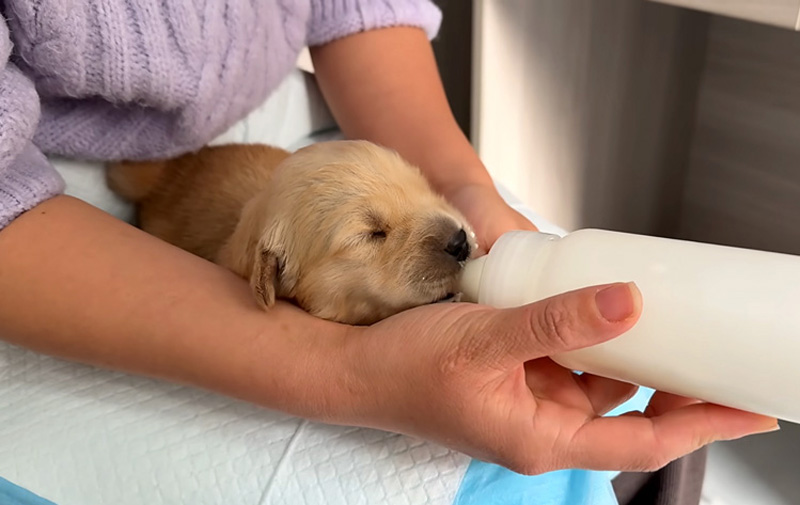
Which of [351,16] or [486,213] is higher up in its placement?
[351,16]

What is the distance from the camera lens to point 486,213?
74 centimetres

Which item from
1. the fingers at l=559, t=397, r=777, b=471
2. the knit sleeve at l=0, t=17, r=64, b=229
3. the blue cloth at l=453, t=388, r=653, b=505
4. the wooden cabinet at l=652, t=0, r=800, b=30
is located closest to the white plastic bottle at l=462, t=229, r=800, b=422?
the fingers at l=559, t=397, r=777, b=471

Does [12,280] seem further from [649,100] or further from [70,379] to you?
[649,100]

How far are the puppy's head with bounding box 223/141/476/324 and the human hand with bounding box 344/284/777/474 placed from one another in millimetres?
70

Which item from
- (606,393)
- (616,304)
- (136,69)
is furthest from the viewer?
(136,69)

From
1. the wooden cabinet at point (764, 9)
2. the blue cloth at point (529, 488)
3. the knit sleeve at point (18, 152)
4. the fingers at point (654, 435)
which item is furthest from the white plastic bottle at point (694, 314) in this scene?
the knit sleeve at point (18, 152)

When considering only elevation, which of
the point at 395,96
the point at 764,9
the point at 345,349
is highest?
the point at 764,9

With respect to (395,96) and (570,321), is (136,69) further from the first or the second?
(570,321)

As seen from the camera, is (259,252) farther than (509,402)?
Yes

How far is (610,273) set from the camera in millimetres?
501

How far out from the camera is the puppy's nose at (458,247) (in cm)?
63

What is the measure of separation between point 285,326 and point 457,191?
0.28m

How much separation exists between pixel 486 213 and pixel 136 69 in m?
0.36

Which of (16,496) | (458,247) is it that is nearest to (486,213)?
(458,247)
